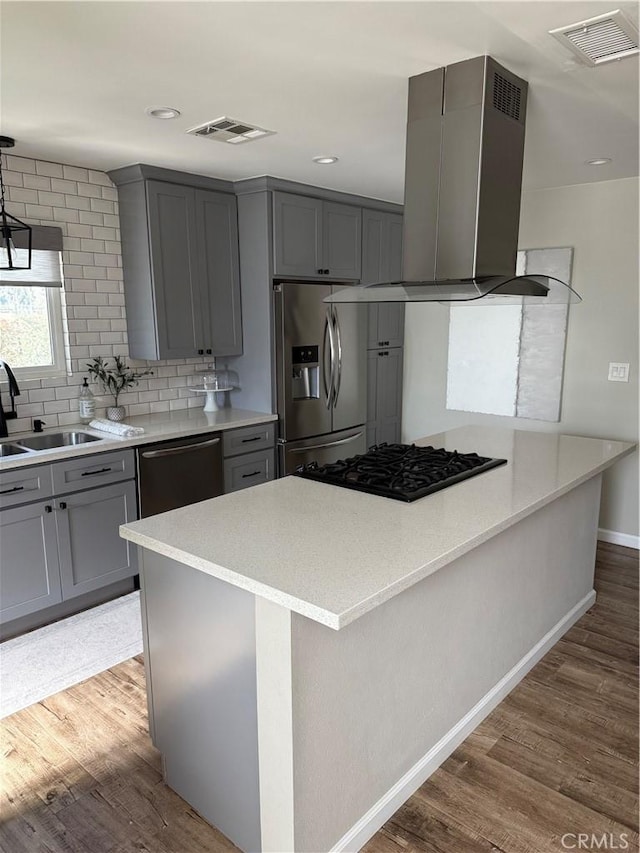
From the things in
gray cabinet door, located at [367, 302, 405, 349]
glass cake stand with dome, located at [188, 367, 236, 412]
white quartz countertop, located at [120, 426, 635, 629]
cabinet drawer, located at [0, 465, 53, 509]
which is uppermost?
gray cabinet door, located at [367, 302, 405, 349]

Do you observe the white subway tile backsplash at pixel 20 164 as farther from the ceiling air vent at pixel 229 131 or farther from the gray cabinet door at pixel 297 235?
the gray cabinet door at pixel 297 235

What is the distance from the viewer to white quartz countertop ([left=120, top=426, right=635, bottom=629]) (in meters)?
1.53

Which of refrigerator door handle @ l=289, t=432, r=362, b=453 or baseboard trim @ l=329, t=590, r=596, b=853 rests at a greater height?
refrigerator door handle @ l=289, t=432, r=362, b=453

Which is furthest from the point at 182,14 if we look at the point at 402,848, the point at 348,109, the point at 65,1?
the point at 402,848

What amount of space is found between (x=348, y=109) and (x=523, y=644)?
244 centimetres

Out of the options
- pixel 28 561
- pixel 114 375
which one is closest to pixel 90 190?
pixel 114 375

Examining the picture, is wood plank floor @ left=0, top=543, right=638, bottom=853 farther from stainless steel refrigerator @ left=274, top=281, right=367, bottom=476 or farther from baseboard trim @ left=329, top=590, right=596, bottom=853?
stainless steel refrigerator @ left=274, top=281, right=367, bottom=476

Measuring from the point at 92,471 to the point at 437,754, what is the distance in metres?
2.12

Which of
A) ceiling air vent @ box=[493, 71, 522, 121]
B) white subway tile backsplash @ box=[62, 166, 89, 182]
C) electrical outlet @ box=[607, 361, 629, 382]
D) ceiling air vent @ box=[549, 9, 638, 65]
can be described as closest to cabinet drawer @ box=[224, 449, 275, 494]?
white subway tile backsplash @ box=[62, 166, 89, 182]

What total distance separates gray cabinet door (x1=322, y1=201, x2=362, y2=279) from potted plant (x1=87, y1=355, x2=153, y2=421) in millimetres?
1554

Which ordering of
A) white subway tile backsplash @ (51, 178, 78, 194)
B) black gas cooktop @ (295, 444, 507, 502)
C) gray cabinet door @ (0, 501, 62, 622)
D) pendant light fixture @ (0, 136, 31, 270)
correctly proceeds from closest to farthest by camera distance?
black gas cooktop @ (295, 444, 507, 502) < gray cabinet door @ (0, 501, 62, 622) < pendant light fixture @ (0, 136, 31, 270) < white subway tile backsplash @ (51, 178, 78, 194)

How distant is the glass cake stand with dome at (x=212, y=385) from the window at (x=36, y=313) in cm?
95

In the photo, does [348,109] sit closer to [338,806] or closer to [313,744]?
[313,744]

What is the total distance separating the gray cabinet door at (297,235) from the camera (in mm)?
3996
